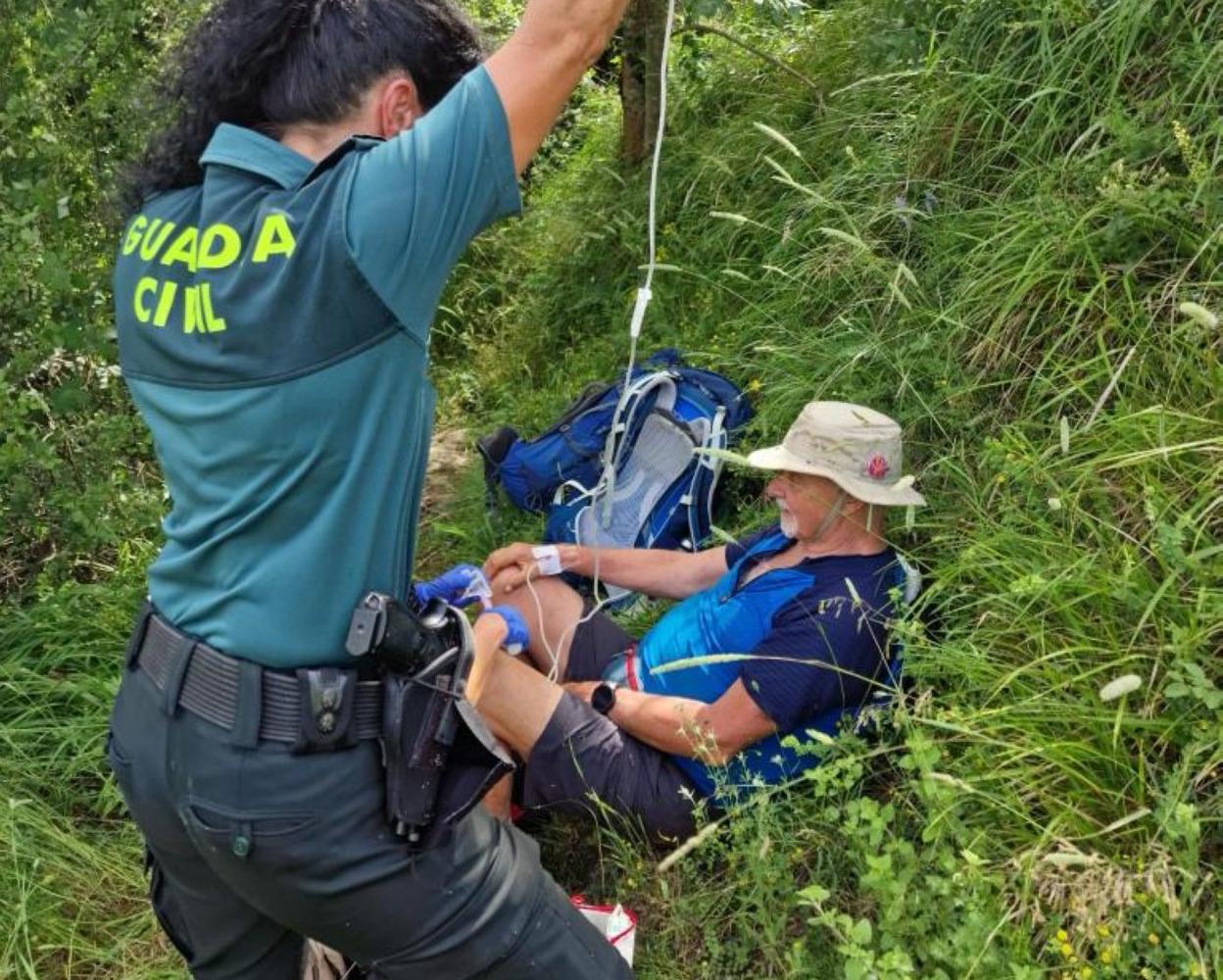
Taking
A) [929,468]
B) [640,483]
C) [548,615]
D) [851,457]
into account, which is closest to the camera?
[851,457]

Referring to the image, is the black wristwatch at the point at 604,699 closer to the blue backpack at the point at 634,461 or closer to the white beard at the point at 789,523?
the white beard at the point at 789,523

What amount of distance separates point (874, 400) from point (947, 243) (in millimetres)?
557

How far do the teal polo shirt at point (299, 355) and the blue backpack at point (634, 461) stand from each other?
7.05 feet

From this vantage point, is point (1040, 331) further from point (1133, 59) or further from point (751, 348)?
point (751, 348)

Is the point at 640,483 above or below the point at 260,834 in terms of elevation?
below

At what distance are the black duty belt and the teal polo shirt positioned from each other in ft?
0.09

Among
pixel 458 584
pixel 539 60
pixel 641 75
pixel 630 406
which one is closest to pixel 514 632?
pixel 458 584

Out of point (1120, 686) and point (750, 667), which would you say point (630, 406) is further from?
point (1120, 686)

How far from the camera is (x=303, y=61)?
213 cm

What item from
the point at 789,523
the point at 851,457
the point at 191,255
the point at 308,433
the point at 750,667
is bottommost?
the point at 750,667

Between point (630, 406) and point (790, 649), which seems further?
point (630, 406)

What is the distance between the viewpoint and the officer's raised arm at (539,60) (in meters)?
1.92

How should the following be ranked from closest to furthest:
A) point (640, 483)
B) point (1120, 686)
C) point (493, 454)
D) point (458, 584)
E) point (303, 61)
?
point (303, 61)
point (1120, 686)
point (458, 584)
point (640, 483)
point (493, 454)

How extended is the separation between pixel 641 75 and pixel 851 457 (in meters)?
3.49
